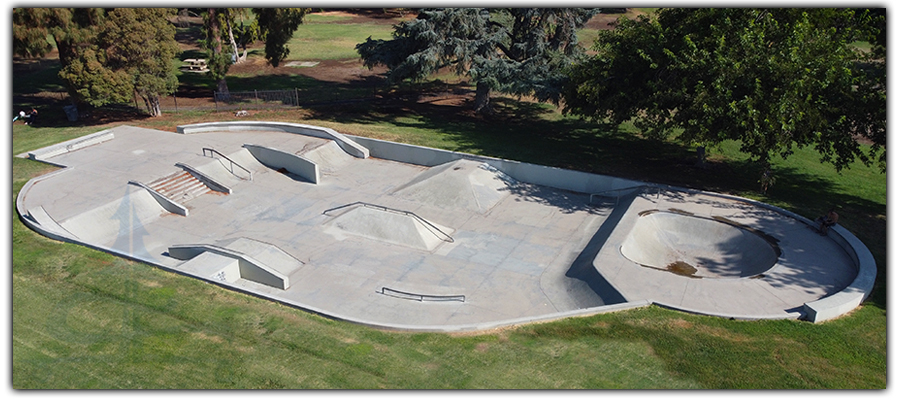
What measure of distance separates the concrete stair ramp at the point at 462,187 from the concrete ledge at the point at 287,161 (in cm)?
441

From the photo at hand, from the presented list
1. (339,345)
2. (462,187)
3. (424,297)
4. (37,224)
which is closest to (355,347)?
(339,345)

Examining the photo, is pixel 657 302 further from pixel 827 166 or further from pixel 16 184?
pixel 16 184

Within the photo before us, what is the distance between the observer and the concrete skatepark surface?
19.5m

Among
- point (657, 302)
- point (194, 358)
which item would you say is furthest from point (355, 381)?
point (657, 302)

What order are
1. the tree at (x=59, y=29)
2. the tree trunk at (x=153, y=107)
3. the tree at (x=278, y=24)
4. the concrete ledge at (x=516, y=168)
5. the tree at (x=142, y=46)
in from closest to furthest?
1. the concrete ledge at (x=516, y=168)
2. the tree at (x=59, y=29)
3. the tree at (x=142, y=46)
4. the tree trunk at (x=153, y=107)
5. the tree at (x=278, y=24)

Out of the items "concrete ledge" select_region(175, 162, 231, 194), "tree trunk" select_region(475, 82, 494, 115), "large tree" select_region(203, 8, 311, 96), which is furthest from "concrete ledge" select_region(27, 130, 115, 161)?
"tree trunk" select_region(475, 82, 494, 115)

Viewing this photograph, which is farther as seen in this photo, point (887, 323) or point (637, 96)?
point (637, 96)

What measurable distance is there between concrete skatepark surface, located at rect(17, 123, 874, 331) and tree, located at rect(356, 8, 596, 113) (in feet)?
17.7

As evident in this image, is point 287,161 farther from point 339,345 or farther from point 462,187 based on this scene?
point 339,345

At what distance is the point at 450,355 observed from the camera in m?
15.8

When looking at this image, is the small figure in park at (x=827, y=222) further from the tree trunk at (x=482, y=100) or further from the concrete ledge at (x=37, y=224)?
the concrete ledge at (x=37, y=224)

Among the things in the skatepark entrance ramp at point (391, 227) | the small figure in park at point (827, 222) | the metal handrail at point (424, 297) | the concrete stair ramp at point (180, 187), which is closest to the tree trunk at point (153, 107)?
the concrete stair ramp at point (180, 187)

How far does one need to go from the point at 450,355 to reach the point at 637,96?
1685 centimetres

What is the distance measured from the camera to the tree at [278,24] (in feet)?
133
